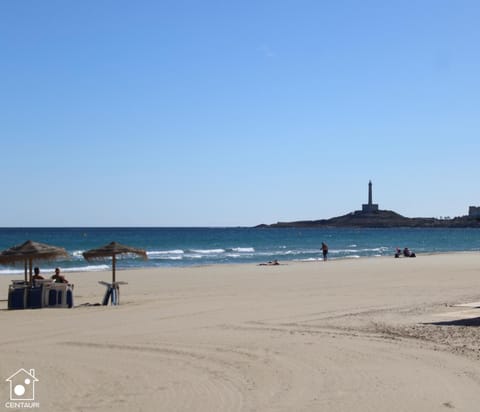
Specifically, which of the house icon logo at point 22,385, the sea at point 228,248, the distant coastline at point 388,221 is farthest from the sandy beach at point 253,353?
the distant coastline at point 388,221

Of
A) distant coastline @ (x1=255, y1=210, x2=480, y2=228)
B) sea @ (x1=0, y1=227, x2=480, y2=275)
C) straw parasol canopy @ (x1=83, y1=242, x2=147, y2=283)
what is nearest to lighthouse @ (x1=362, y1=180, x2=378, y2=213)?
distant coastline @ (x1=255, y1=210, x2=480, y2=228)

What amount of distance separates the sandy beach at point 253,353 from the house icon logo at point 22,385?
92mm

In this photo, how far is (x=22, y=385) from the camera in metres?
7.80

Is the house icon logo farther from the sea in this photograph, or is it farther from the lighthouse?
the lighthouse

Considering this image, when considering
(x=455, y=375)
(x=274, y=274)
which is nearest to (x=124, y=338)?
(x=455, y=375)

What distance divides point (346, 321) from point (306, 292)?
21.8ft

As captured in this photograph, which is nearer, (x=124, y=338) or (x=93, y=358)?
(x=93, y=358)

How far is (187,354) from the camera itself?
31.5 ft

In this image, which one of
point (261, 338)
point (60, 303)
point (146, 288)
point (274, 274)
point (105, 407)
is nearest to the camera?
point (105, 407)

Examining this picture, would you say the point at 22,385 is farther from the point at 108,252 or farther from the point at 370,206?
the point at 370,206

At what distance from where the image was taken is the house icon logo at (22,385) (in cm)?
729

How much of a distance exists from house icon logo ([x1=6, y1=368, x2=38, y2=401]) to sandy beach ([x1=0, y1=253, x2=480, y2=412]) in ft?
0.30

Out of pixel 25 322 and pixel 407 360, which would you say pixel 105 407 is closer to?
pixel 407 360

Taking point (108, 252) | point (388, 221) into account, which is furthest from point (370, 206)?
point (108, 252)
